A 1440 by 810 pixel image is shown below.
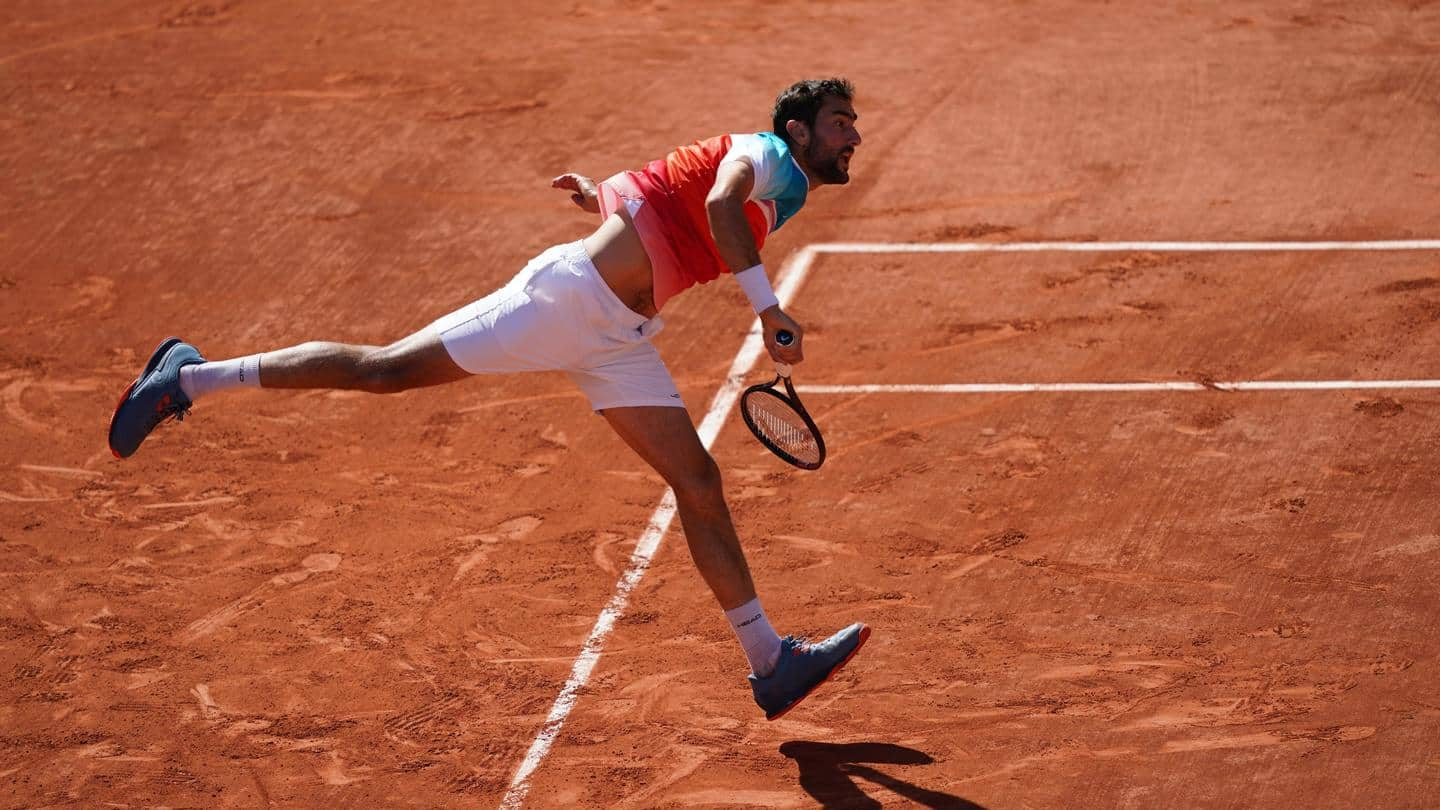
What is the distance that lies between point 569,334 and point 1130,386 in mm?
3700

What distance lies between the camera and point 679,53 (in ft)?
43.1

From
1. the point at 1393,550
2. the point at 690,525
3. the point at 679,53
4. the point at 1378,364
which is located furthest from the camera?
the point at 679,53

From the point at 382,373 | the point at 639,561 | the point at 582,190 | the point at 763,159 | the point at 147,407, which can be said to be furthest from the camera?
the point at 639,561

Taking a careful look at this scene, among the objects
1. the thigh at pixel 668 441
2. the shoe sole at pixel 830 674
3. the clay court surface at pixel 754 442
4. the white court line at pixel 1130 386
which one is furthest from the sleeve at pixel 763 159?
the white court line at pixel 1130 386

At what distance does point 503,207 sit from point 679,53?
108 inches

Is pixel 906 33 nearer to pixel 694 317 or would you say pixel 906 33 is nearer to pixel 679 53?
pixel 679 53

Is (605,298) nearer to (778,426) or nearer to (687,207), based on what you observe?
(687,207)

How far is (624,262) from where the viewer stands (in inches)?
235

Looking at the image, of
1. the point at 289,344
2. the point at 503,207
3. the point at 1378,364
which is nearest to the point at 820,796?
the point at 1378,364

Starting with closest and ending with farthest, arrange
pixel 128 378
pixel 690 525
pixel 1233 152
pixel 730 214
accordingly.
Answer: pixel 730 214 < pixel 690 525 < pixel 128 378 < pixel 1233 152

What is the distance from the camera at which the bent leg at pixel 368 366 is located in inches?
240

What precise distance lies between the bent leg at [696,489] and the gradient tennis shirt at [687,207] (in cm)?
47

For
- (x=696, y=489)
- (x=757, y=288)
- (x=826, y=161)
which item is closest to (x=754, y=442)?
(x=696, y=489)

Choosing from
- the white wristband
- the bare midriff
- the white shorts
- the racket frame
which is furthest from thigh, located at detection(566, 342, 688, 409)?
the white wristband
